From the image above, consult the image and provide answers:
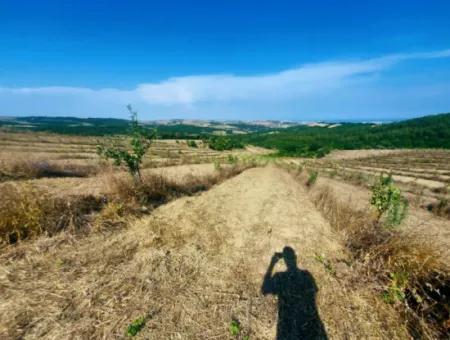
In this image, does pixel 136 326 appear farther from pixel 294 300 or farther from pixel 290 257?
pixel 290 257

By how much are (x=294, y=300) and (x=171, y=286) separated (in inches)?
82.7

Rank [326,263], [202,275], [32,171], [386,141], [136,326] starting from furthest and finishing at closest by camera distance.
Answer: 1. [386,141]
2. [32,171]
3. [326,263]
4. [202,275]
5. [136,326]

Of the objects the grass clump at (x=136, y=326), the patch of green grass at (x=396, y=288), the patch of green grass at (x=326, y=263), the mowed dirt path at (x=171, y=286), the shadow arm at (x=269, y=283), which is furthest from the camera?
the patch of green grass at (x=326, y=263)

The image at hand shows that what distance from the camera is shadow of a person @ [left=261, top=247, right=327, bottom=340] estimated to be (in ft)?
11.9

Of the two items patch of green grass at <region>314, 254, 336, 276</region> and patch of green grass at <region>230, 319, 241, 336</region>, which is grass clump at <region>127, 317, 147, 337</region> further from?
patch of green grass at <region>314, 254, 336, 276</region>

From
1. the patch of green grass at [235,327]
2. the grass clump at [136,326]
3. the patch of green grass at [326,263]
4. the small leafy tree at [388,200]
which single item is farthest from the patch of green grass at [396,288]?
the grass clump at [136,326]

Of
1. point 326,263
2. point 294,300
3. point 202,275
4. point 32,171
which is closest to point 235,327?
point 294,300

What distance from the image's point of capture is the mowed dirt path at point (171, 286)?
3523mm

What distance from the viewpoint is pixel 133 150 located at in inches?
391

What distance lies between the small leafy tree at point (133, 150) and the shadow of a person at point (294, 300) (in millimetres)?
6535

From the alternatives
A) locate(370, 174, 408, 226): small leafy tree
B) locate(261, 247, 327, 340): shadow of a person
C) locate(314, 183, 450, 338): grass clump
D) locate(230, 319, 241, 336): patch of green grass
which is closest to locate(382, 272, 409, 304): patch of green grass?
locate(314, 183, 450, 338): grass clump

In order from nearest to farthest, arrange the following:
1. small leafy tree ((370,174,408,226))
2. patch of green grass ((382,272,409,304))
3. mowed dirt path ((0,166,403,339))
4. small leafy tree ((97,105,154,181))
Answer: mowed dirt path ((0,166,403,339)) → patch of green grass ((382,272,409,304)) → small leafy tree ((370,174,408,226)) → small leafy tree ((97,105,154,181))

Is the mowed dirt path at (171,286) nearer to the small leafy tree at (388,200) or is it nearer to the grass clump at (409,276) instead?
the grass clump at (409,276)

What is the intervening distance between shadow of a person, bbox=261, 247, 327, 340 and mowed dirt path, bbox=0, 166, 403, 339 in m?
0.05
